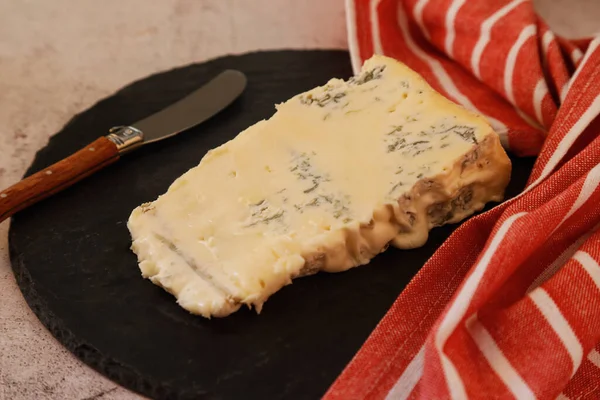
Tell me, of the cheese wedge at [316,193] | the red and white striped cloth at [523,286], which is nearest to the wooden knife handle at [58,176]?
the cheese wedge at [316,193]

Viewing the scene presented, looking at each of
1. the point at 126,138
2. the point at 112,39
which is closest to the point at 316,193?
the point at 126,138

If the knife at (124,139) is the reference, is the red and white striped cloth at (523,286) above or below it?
below

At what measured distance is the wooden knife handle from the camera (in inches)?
50.4

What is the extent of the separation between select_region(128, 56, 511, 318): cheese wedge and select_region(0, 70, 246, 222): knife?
0.22 metres

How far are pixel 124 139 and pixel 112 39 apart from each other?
2.25ft

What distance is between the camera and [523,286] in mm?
1083

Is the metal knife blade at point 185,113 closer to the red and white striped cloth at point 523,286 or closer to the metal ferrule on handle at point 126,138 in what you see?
the metal ferrule on handle at point 126,138

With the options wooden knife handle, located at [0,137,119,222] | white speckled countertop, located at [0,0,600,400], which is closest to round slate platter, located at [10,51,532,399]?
wooden knife handle, located at [0,137,119,222]

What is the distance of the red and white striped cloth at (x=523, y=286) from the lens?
3.09 ft

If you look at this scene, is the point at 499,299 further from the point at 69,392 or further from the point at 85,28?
the point at 85,28

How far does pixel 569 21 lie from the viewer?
193 centimetres

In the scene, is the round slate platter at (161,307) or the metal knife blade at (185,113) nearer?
the round slate platter at (161,307)

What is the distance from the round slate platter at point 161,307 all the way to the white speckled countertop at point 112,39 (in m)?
0.29

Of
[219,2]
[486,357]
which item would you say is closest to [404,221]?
[486,357]
